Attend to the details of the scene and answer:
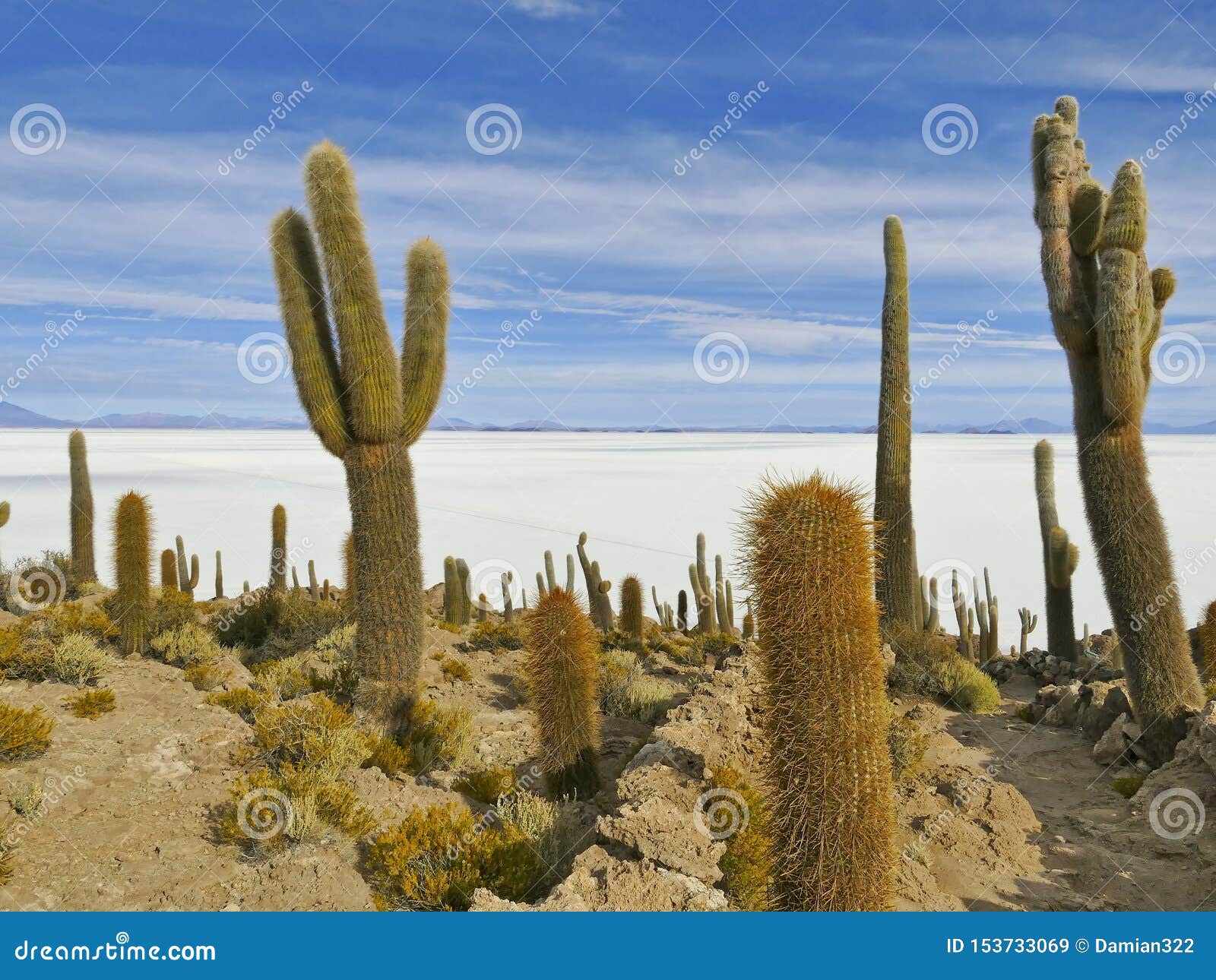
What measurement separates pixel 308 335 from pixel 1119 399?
29.0ft

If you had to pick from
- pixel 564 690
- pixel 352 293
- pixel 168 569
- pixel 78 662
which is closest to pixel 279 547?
pixel 168 569

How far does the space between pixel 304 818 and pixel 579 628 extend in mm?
2508

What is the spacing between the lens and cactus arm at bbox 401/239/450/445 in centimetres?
997

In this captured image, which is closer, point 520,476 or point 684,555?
point 684,555

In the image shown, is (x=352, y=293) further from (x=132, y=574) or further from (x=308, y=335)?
(x=132, y=574)

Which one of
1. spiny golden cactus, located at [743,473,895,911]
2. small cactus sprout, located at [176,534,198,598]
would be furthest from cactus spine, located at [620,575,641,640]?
spiny golden cactus, located at [743,473,895,911]

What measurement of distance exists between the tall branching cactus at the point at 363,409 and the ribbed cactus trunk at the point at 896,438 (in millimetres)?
7363

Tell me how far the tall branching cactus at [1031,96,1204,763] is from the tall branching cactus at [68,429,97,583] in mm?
18623

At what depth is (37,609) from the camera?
12586 mm

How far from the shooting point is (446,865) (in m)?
5.71

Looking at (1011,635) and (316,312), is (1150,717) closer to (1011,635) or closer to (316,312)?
(316,312)

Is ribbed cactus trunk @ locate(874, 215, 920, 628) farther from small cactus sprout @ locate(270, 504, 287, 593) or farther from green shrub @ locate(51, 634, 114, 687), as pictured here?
small cactus sprout @ locate(270, 504, 287, 593)

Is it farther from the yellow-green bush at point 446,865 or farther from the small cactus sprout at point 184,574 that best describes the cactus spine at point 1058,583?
the small cactus sprout at point 184,574

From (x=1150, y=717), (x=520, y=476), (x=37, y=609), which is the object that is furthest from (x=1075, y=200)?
(x=520, y=476)
